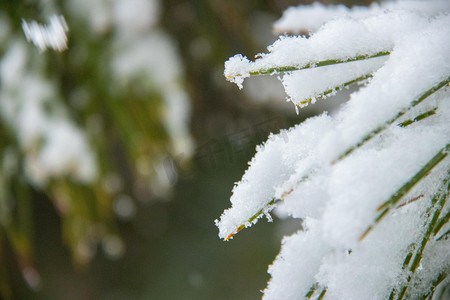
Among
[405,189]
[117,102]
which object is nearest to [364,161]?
[405,189]

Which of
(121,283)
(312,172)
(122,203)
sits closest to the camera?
(312,172)

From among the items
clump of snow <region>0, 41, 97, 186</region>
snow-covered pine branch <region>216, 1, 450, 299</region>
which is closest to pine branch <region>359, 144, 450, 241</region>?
snow-covered pine branch <region>216, 1, 450, 299</region>

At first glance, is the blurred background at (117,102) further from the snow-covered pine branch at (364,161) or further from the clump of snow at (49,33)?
the snow-covered pine branch at (364,161)

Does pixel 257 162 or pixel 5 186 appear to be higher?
pixel 5 186

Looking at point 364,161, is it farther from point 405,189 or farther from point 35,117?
point 35,117

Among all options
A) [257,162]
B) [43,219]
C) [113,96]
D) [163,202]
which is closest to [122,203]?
[163,202]

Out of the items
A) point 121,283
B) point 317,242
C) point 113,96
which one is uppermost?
point 113,96

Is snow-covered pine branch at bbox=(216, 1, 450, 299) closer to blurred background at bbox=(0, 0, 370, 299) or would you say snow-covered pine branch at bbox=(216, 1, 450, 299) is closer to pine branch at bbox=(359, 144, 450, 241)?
pine branch at bbox=(359, 144, 450, 241)

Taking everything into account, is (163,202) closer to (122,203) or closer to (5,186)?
(122,203)
